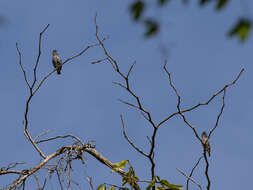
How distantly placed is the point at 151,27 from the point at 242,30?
0.49m

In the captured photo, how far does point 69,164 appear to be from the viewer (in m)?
4.52

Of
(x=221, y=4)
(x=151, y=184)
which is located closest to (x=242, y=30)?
(x=221, y=4)

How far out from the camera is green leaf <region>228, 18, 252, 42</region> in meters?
2.28

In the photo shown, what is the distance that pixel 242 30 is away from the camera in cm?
231

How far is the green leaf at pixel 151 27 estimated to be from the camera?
2596 millimetres

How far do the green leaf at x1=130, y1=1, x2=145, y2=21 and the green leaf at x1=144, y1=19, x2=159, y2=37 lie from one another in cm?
5

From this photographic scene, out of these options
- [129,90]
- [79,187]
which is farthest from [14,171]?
[129,90]

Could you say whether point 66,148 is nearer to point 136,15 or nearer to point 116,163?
point 116,163

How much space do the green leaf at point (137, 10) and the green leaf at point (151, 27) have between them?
0.17 feet

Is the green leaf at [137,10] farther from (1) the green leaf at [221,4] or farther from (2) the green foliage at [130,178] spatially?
(2) the green foliage at [130,178]

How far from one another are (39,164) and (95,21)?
51.0 inches

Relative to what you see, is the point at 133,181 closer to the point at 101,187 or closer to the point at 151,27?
the point at 101,187

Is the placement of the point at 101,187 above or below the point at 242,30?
above

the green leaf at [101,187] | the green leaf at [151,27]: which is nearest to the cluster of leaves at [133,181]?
the green leaf at [101,187]
